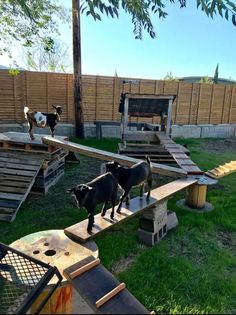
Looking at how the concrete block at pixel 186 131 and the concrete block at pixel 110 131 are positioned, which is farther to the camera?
the concrete block at pixel 186 131

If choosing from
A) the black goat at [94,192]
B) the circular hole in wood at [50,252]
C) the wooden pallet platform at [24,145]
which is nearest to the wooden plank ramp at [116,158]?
→ the wooden pallet platform at [24,145]

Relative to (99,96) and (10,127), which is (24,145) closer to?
(10,127)

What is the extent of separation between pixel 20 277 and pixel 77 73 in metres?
11.1

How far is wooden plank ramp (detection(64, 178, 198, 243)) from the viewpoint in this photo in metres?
3.24

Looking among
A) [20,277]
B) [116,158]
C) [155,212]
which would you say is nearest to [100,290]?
[20,277]

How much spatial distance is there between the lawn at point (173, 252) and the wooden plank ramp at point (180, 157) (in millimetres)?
772

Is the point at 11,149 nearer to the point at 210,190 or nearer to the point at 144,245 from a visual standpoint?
the point at 144,245

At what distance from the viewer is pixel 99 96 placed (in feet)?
47.1

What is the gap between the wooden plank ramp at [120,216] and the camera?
3243 mm

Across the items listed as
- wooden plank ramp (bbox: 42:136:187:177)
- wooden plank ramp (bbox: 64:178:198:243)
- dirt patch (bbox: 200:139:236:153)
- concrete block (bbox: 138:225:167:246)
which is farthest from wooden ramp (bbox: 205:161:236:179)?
dirt patch (bbox: 200:139:236:153)

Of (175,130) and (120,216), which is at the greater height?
(175,130)

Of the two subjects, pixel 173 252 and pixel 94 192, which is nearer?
pixel 94 192

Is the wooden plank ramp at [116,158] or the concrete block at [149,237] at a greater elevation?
the wooden plank ramp at [116,158]

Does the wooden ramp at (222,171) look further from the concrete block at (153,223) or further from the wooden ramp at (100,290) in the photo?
the wooden ramp at (100,290)
